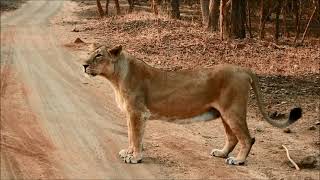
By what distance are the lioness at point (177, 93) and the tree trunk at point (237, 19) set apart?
39.7 ft

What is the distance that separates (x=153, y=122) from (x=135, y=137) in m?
2.61

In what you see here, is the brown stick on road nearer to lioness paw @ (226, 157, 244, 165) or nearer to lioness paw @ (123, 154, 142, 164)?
lioness paw @ (123, 154, 142, 164)

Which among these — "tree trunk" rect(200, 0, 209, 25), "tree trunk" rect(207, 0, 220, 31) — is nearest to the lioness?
"tree trunk" rect(207, 0, 220, 31)

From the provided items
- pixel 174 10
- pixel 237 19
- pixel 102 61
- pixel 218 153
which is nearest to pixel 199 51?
pixel 237 19

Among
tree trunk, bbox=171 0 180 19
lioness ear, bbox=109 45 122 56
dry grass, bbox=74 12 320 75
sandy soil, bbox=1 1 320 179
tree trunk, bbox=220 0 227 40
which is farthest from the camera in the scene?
tree trunk, bbox=171 0 180 19

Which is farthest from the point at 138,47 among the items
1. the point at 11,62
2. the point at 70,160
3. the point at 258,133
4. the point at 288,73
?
the point at 70,160

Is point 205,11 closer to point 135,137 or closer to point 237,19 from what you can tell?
point 237,19

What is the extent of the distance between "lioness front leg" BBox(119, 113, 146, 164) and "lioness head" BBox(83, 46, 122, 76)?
2.46ft

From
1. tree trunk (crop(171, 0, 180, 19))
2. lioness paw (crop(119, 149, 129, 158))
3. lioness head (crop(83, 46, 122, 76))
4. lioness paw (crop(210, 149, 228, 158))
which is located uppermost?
lioness head (crop(83, 46, 122, 76))

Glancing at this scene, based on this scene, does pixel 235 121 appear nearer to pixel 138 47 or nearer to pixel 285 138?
pixel 285 138

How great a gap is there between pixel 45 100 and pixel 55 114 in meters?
1.38

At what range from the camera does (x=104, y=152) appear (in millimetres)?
9148

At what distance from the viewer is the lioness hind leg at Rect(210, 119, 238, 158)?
28.1ft

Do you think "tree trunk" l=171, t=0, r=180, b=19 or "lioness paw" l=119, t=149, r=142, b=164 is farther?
"tree trunk" l=171, t=0, r=180, b=19
